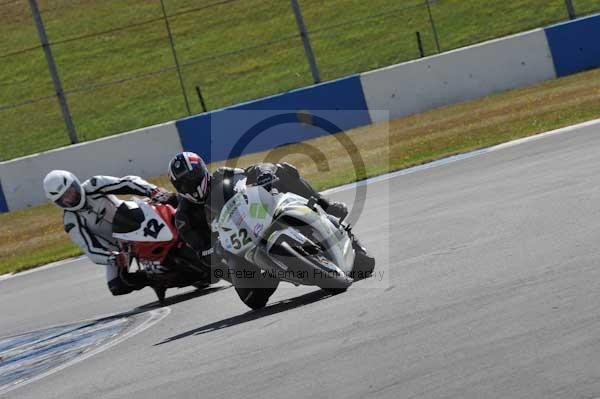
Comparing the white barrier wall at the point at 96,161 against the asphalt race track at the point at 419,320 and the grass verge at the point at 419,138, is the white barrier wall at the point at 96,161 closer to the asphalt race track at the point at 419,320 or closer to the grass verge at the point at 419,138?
the grass verge at the point at 419,138

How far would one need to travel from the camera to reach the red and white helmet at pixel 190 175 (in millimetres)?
9289

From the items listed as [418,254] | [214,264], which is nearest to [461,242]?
[418,254]

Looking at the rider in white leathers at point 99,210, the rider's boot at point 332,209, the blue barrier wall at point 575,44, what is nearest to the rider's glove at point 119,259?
the rider in white leathers at point 99,210

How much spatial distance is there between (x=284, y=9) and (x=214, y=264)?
791 inches

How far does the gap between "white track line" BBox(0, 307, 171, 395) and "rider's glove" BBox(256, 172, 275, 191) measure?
5.65 ft

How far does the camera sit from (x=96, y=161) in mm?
20453

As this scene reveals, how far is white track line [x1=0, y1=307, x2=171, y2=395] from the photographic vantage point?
27.4 ft

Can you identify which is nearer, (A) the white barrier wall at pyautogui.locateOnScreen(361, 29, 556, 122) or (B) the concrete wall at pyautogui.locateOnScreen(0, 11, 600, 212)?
(B) the concrete wall at pyautogui.locateOnScreen(0, 11, 600, 212)

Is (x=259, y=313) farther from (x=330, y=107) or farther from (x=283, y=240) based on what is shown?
(x=330, y=107)

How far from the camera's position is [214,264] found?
10055mm

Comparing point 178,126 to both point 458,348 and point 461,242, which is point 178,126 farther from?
point 458,348

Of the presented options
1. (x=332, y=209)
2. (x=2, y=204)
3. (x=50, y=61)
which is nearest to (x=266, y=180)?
(x=332, y=209)

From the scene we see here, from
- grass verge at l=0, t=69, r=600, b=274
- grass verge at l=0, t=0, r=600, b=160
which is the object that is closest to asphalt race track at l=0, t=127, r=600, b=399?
grass verge at l=0, t=69, r=600, b=274

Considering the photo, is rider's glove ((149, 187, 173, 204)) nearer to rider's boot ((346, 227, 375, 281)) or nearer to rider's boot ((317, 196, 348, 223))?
rider's boot ((317, 196, 348, 223))
